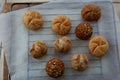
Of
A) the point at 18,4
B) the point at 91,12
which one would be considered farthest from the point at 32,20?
the point at 91,12

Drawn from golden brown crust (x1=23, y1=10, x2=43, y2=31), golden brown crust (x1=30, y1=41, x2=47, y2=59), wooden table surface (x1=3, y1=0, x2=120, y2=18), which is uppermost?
wooden table surface (x1=3, y1=0, x2=120, y2=18)

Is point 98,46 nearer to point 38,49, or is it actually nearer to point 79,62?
point 79,62

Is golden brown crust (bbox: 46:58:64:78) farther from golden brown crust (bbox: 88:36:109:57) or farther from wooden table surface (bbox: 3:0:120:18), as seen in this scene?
wooden table surface (bbox: 3:0:120:18)

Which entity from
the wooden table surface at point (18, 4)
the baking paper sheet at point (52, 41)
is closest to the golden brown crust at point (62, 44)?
the baking paper sheet at point (52, 41)

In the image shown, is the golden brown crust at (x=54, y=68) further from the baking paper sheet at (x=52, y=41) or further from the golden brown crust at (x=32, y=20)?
the golden brown crust at (x=32, y=20)

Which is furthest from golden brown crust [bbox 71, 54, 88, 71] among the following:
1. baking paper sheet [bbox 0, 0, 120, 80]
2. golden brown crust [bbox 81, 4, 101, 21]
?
golden brown crust [bbox 81, 4, 101, 21]

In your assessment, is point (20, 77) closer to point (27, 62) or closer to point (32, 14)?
point (27, 62)
